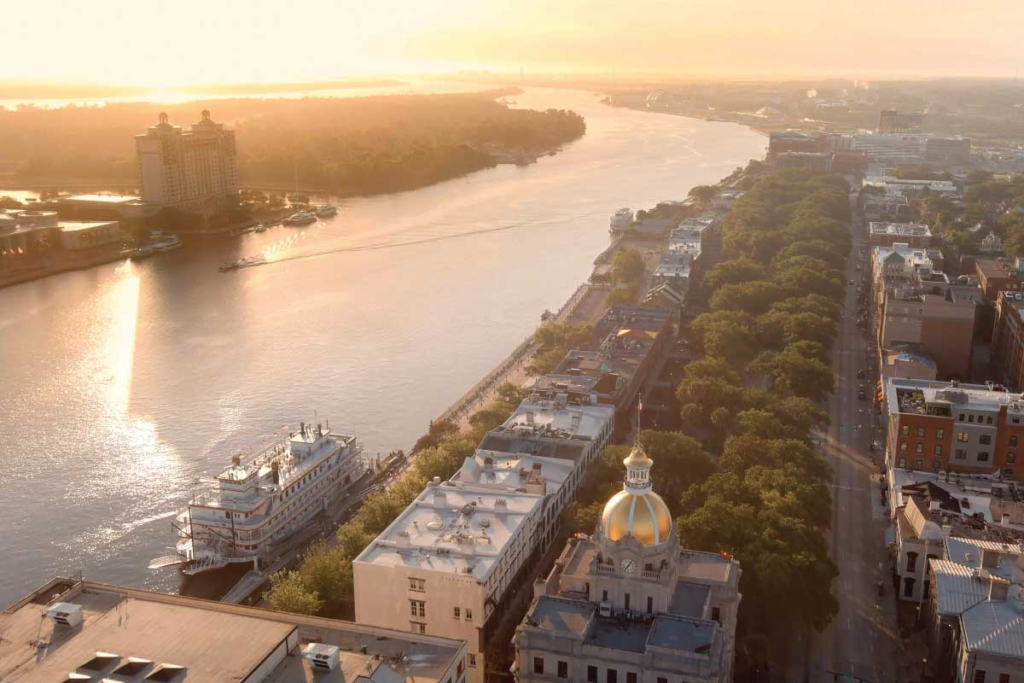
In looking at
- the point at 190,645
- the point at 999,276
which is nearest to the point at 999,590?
the point at 190,645

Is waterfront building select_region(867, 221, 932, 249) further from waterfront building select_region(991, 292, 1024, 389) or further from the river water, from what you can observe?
the river water

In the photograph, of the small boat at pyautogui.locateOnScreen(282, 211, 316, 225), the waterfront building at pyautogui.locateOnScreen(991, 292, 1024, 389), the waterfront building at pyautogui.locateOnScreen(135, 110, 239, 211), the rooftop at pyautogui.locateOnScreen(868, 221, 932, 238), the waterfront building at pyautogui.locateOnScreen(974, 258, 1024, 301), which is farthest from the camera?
the waterfront building at pyautogui.locateOnScreen(135, 110, 239, 211)

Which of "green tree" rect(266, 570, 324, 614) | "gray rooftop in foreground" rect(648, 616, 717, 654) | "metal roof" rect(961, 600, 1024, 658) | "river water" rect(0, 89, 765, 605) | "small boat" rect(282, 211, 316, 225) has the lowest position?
"river water" rect(0, 89, 765, 605)

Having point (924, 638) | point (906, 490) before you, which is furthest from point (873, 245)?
point (924, 638)

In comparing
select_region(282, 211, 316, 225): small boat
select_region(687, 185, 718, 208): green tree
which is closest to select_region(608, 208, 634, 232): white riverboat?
select_region(687, 185, 718, 208): green tree

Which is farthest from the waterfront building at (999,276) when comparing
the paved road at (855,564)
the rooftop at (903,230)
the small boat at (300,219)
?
the small boat at (300,219)

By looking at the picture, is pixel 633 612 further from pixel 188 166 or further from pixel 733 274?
pixel 188 166

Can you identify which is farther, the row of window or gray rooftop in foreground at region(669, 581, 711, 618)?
gray rooftop in foreground at region(669, 581, 711, 618)

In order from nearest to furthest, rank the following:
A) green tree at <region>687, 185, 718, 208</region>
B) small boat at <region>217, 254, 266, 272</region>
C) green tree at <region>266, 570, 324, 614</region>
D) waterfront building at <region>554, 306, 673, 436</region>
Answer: green tree at <region>266, 570, 324, 614</region> < waterfront building at <region>554, 306, 673, 436</region> < small boat at <region>217, 254, 266, 272</region> < green tree at <region>687, 185, 718, 208</region>
